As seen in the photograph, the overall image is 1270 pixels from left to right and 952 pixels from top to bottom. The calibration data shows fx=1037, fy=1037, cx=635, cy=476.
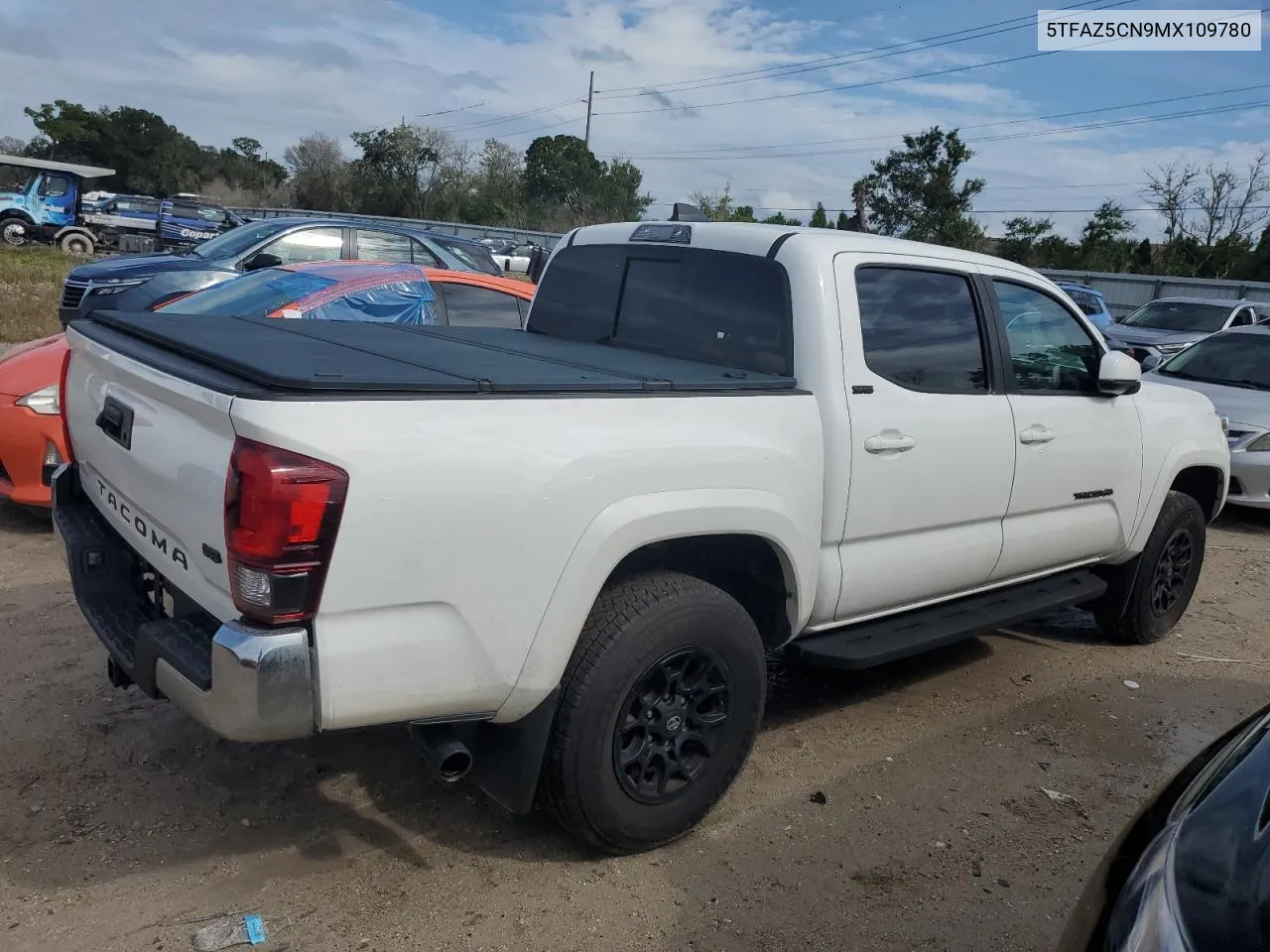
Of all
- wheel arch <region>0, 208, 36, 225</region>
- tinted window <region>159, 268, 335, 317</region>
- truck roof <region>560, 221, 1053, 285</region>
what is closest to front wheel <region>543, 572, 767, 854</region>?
truck roof <region>560, 221, 1053, 285</region>

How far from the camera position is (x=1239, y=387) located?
371 inches

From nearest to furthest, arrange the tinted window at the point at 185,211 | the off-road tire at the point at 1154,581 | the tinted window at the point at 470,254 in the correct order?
1. the off-road tire at the point at 1154,581
2. the tinted window at the point at 470,254
3. the tinted window at the point at 185,211

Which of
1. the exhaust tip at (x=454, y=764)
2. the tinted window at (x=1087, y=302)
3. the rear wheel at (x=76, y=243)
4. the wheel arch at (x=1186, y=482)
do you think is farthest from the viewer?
the rear wheel at (x=76, y=243)

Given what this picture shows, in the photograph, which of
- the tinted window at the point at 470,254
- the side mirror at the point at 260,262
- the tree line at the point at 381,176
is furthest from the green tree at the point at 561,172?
the side mirror at the point at 260,262

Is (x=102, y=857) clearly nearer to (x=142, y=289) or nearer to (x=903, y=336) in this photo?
(x=903, y=336)

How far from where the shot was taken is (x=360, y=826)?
3.39 meters

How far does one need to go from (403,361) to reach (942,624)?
2.38 meters

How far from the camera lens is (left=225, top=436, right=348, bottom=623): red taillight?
7.68 feet

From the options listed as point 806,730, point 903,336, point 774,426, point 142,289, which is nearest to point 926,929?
point 806,730

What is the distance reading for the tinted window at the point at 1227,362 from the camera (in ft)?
31.6

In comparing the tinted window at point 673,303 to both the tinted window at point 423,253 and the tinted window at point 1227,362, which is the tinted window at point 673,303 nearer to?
the tinted window at point 423,253

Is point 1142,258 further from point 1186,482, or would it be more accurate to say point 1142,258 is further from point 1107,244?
point 1186,482

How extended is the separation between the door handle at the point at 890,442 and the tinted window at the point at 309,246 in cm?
825

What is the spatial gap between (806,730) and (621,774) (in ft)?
4.73
